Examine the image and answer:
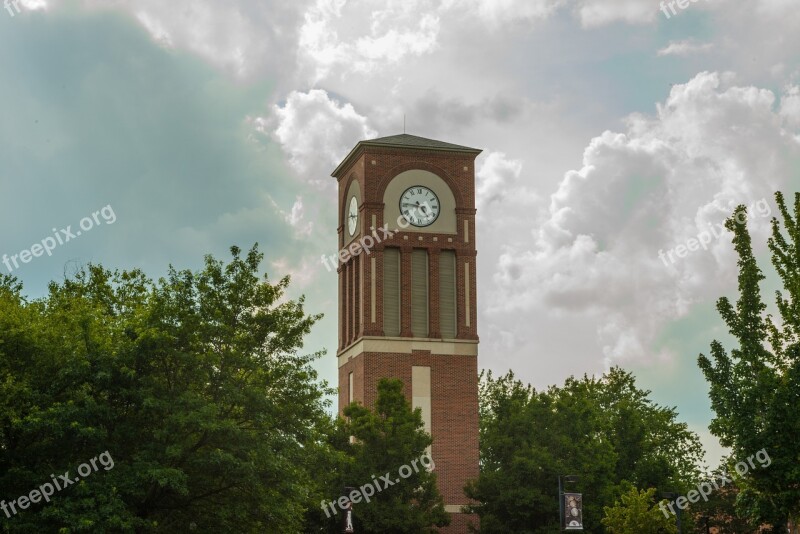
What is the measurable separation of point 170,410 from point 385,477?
55.0 feet

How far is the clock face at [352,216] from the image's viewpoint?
65544mm

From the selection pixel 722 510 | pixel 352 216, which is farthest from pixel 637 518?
pixel 352 216

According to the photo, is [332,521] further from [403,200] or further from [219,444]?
[403,200]

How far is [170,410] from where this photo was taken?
3422cm

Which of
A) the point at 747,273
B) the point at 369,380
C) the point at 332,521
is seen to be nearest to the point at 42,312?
the point at 332,521

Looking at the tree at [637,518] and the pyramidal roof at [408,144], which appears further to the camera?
the pyramidal roof at [408,144]

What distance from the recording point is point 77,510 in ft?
106

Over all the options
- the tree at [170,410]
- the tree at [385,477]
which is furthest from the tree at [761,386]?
the tree at [385,477]

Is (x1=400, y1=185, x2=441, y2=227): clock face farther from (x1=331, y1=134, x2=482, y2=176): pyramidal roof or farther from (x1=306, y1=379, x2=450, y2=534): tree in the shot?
(x1=306, y1=379, x2=450, y2=534): tree

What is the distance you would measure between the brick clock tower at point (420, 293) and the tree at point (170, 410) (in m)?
23.4

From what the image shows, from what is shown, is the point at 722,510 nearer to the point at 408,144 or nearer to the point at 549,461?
the point at 549,461

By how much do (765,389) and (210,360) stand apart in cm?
1674

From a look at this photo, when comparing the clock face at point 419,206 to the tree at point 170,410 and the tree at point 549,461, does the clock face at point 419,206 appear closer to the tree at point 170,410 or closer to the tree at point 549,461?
the tree at point 549,461

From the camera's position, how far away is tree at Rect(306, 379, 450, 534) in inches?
1903
